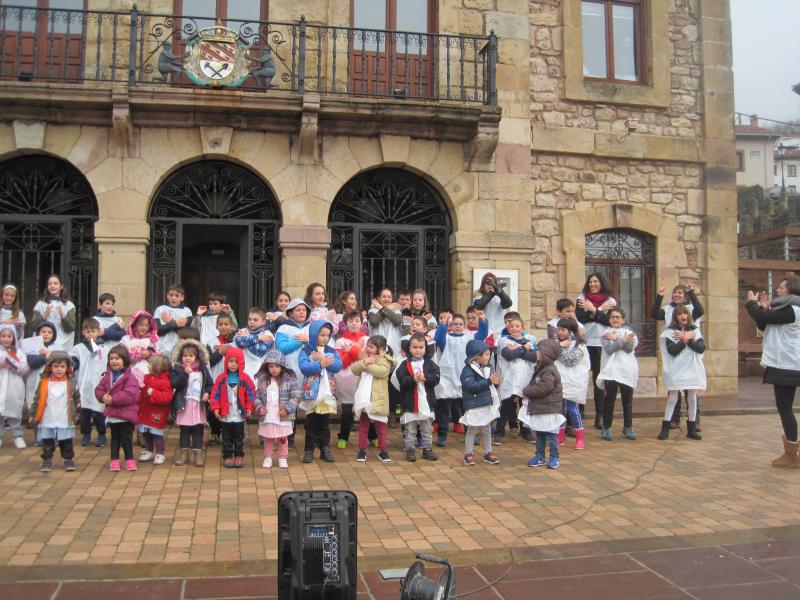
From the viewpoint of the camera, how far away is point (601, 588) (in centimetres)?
407

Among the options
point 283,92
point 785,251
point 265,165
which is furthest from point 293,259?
point 785,251

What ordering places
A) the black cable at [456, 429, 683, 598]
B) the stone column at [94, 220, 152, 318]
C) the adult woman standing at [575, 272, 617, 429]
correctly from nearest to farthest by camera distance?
the black cable at [456, 429, 683, 598] → the adult woman standing at [575, 272, 617, 429] → the stone column at [94, 220, 152, 318]

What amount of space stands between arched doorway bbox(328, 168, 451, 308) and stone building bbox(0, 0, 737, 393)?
0.10 feet

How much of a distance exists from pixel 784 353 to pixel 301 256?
20.3 ft

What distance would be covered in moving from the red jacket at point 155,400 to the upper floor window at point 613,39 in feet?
28.2

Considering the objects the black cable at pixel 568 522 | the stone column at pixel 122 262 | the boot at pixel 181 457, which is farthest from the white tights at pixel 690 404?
the stone column at pixel 122 262

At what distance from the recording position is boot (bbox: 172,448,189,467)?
699 centimetres

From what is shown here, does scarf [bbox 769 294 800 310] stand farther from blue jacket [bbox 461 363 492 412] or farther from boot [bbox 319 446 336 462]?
boot [bbox 319 446 336 462]

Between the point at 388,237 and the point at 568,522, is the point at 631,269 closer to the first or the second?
the point at 388,237

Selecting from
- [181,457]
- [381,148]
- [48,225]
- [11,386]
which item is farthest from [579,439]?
[48,225]

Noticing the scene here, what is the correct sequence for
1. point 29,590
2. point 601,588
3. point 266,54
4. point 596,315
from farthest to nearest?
point 266,54
point 596,315
point 601,588
point 29,590

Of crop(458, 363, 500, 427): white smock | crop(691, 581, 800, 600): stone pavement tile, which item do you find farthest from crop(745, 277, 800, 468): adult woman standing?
crop(691, 581, 800, 600): stone pavement tile

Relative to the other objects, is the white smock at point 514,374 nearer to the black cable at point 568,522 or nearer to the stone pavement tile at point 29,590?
the black cable at point 568,522

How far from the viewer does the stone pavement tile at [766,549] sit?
15.1ft
